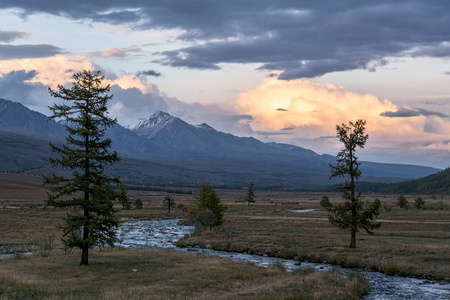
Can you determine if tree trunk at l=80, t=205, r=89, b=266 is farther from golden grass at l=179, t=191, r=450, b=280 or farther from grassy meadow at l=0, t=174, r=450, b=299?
golden grass at l=179, t=191, r=450, b=280

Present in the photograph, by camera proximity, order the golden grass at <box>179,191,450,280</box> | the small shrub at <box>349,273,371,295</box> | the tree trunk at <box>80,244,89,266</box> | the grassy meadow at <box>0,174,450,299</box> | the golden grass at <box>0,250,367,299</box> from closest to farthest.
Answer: the golden grass at <box>0,250,367,299</box> → the grassy meadow at <box>0,174,450,299</box> → the small shrub at <box>349,273,371,295</box> → the tree trunk at <box>80,244,89,266</box> → the golden grass at <box>179,191,450,280</box>

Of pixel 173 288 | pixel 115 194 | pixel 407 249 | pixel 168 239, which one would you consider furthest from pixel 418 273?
pixel 168 239

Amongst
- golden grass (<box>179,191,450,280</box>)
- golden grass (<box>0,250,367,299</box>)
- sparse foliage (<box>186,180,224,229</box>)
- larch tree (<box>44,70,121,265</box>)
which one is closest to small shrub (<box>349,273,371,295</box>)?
golden grass (<box>0,250,367,299</box>)

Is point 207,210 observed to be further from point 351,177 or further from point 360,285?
point 360,285

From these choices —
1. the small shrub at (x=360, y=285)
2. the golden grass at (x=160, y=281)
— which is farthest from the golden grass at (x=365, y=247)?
the golden grass at (x=160, y=281)

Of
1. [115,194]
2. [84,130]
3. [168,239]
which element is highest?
[84,130]

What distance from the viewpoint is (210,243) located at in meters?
65.4

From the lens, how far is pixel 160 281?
1278 inches

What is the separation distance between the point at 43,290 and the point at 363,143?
3828cm

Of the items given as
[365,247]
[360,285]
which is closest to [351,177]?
[365,247]

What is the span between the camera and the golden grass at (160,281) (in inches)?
1090

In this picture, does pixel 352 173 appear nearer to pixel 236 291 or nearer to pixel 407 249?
pixel 407 249

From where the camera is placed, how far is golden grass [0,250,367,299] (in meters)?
27.7

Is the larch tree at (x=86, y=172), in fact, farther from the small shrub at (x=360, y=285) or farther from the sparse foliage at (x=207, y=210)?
the sparse foliage at (x=207, y=210)
